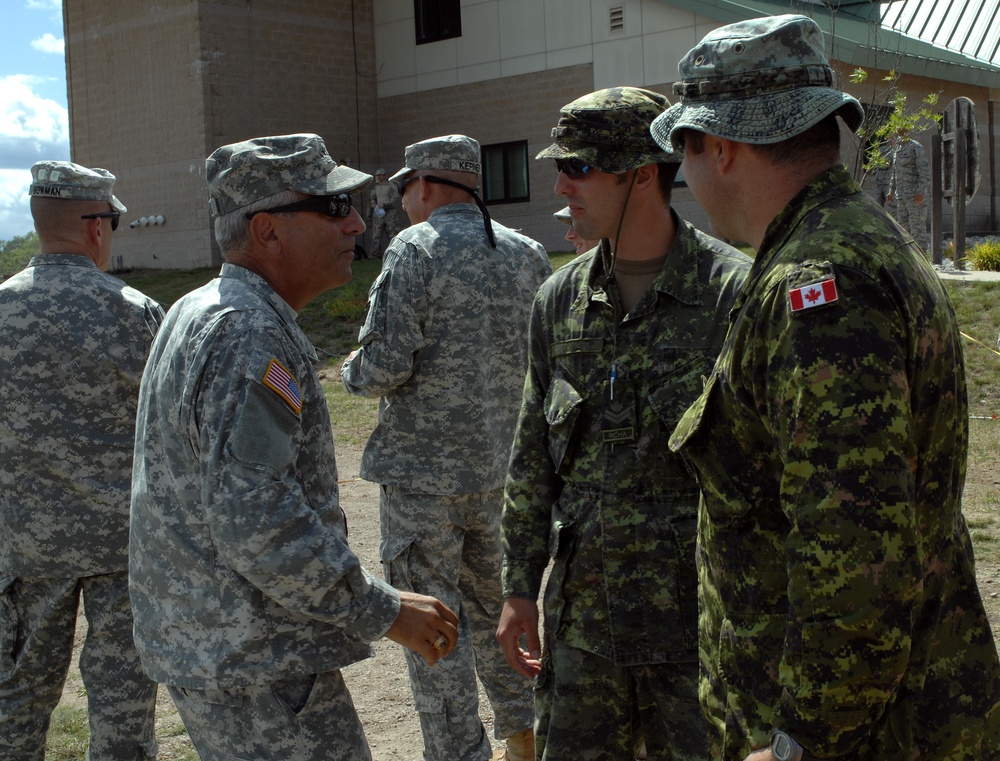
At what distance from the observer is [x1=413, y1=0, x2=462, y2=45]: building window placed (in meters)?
25.4

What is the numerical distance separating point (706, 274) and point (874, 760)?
58.4 inches

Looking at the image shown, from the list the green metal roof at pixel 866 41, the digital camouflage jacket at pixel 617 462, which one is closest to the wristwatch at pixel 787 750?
the digital camouflage jacket at pixel 617 462

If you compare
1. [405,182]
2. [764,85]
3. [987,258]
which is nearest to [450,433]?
[405,182]

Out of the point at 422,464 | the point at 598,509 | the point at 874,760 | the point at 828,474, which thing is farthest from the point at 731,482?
the point at 422,464

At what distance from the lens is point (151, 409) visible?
2766 mm

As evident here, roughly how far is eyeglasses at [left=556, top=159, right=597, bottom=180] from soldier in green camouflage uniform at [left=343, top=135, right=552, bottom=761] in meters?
1.38

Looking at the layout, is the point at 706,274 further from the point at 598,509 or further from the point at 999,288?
the point at 999,288

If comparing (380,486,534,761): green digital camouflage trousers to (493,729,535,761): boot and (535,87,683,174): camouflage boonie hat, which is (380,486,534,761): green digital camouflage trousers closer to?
(493,729,535,761): boot

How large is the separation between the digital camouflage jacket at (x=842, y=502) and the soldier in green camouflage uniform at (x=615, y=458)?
0.65 m

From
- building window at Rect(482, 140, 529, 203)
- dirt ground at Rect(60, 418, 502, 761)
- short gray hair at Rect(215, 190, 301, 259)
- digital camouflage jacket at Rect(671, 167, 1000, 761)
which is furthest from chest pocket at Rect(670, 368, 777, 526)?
building window at Rect(482, 140, 529, 203)

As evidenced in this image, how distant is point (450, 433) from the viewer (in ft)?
14.6

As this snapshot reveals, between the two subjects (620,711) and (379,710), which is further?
(379,710)

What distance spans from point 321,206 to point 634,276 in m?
0.91

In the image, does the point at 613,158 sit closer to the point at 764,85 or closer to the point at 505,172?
the point at 764,85
